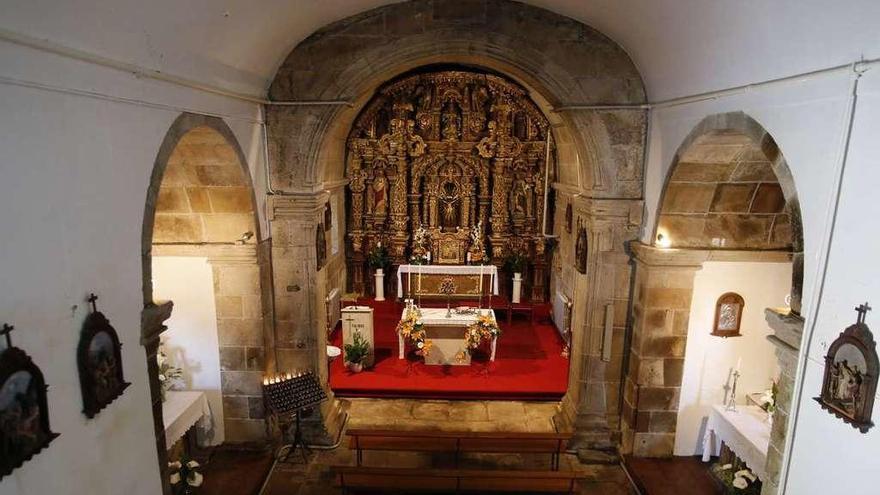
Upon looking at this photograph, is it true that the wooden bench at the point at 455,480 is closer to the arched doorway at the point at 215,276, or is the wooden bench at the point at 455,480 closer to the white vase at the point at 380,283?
the arched doorway at the point at 215,276

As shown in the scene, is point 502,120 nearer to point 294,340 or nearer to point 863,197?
point 294,340

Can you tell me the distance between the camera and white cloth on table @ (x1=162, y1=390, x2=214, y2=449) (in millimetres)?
6957

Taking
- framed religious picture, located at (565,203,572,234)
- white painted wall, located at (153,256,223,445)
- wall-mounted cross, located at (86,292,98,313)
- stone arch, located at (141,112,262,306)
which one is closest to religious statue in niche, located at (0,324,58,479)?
wall-mounted cross, located at (86,292,98,313)

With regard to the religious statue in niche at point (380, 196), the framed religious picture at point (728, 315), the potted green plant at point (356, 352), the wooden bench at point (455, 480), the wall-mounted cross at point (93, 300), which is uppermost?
the religious statue in niche at point (380, 196)

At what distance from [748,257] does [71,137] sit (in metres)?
7.33

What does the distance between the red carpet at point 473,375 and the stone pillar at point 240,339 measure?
1.99 metres

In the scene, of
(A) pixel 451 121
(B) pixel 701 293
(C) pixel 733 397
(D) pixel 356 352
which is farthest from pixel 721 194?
(A) pixel 451 121

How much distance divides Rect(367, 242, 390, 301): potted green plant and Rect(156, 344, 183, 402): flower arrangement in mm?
6337

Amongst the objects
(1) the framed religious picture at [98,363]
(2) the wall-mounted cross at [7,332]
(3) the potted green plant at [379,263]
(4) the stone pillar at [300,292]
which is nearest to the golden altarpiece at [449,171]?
(3) the potted green plant at [379,263]

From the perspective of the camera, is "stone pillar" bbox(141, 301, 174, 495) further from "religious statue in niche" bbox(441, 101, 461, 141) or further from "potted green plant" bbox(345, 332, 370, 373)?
"religious statue in niche" bbox(441, 101, 461, 141)

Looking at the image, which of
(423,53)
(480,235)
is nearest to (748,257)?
(423,53)

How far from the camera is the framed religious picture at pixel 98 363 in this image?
379 centimetres

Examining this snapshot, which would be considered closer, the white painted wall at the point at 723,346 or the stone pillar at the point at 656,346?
the stone pillar at the point at 656,346

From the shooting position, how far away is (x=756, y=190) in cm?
657
